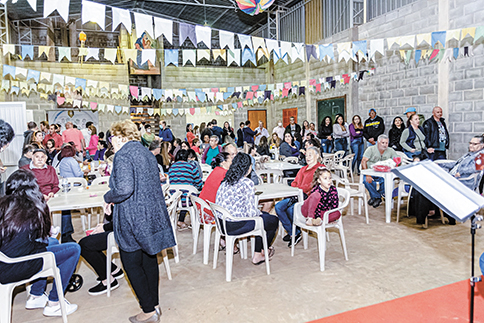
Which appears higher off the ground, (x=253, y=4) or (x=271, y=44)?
(x=253, y=4)

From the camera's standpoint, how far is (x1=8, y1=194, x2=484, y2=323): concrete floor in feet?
8.63

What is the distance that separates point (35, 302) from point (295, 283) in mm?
2011

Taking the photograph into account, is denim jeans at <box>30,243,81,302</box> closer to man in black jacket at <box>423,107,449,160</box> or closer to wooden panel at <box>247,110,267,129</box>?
man in black jacket at <box>423,107,449,160</box>

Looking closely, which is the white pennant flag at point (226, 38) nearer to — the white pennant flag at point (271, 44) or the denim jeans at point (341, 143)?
the white pennant flag at point (271, 44)

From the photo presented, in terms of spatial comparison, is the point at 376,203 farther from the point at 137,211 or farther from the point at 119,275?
the point at 137,211

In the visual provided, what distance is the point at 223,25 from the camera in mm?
15375

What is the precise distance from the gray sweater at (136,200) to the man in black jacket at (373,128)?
23.3 feet

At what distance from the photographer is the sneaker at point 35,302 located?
2750 millimetres

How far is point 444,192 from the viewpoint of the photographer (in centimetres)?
185

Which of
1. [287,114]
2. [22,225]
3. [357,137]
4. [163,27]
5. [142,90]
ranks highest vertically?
[142,90]

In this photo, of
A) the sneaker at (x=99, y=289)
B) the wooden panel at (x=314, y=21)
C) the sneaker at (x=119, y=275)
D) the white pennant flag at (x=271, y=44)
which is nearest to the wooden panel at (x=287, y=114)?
the wooden panel at (x=314, y=21)

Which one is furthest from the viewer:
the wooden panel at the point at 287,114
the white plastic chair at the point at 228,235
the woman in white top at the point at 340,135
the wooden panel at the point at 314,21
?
the wooden panel at the point at 287,114

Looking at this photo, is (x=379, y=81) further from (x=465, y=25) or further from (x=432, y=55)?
(x=465, y=25)

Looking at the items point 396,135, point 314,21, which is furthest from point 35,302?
point 314,21
